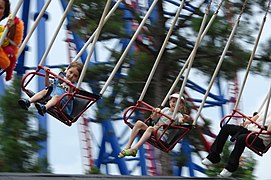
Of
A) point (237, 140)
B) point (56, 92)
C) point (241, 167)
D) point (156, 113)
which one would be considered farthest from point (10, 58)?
point (241, 167)

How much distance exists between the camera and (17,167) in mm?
13258

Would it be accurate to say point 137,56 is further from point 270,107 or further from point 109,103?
point 270,107

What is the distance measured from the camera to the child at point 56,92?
32.7 ft

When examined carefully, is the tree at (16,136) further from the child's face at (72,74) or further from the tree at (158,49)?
the child's face at (72,74)

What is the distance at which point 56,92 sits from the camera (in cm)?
1020

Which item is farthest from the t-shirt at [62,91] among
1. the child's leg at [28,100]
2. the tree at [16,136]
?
the tree at [16,136]

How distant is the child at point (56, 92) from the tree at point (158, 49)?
297 centimetres

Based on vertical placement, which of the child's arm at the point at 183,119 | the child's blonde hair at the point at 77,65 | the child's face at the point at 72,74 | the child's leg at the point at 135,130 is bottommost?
the child's leg at the point at 135,130

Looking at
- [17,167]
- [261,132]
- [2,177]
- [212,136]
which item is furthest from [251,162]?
[2,177]

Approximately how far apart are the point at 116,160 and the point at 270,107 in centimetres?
506

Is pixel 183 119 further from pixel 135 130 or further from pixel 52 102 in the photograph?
pixel 52 102

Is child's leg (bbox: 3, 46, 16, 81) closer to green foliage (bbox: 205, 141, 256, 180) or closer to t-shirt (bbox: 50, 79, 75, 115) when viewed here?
t-shirt (bbox: 50, 79, 75, 115)

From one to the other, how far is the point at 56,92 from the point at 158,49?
350cm

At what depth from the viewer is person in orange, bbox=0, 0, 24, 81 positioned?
8.95m
